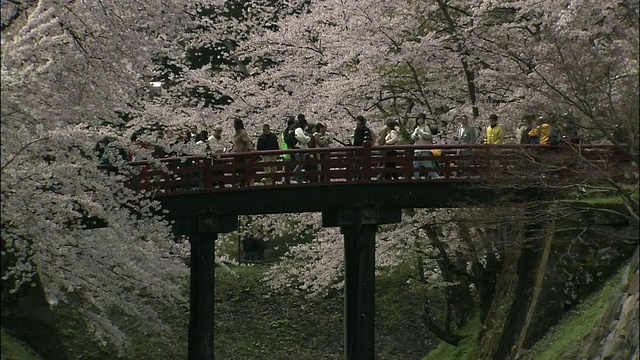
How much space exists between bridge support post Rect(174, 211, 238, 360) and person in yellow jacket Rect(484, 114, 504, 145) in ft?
19.4

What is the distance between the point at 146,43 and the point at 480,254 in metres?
9.18

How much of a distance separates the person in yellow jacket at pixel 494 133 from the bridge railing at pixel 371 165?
438 mm

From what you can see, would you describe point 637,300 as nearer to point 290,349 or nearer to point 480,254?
point 480,254

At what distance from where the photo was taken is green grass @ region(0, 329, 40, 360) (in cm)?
2109

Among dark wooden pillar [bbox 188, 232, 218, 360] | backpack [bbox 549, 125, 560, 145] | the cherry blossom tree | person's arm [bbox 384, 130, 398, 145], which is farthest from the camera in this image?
person's arm [bbox 384, 130, 398, 145]

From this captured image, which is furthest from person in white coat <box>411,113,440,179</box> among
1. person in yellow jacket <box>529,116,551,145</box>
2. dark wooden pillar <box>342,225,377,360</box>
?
person in yellow jacket <box>529,116,551,145</box>

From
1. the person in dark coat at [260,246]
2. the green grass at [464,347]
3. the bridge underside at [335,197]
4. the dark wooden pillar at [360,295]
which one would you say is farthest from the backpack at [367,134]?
the person in dark coat at [260,246]

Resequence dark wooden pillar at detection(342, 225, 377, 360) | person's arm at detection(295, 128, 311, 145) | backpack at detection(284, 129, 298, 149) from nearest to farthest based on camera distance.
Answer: person's arm at detection(295, 128, 311, 145), dark wooden pillar at detection(342, 225, 377, 360), backpack at detection(284, 129, 298, 149)

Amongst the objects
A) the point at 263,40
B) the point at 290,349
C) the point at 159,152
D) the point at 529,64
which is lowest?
the point at 290,349

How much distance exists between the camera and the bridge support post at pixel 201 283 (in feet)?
87.6

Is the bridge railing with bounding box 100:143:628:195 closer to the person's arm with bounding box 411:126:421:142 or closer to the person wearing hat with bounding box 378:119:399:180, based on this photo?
the person wearing hat with bounding box 378:119:399:180

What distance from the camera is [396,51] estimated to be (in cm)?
3003

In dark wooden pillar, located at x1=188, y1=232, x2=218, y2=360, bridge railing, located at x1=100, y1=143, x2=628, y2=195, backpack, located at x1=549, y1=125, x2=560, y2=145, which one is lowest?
dark wooden pillar, located at x1=188, y1=232, x2=218, y2=360

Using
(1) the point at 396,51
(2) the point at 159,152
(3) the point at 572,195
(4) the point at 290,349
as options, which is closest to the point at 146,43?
(2) the point at 159,152
